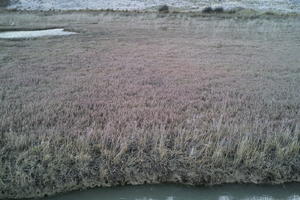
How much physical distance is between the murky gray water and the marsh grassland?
117 mm

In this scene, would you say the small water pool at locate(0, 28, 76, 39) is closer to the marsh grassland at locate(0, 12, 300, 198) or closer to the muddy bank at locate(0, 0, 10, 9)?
the marsh grassland at locate(0, 12, 300, 198)

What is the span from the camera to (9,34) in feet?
46.3

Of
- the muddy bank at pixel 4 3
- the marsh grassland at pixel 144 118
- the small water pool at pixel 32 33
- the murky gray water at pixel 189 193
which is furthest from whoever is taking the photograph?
the muddy bank at pixel 4 3

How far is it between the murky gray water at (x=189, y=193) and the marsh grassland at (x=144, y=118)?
0.12m

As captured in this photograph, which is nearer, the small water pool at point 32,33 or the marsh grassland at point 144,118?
the marsh grassland at point 144,118

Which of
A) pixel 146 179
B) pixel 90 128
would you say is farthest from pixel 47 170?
pixel 146 179

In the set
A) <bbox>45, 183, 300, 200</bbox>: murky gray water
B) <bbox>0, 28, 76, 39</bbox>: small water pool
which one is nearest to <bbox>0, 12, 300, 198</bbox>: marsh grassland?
<bbox>45, 183, 300, 200</bbox>: murky gray water

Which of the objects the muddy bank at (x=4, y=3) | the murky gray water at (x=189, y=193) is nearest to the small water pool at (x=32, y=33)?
the murky gray water at (x=189, y=193)

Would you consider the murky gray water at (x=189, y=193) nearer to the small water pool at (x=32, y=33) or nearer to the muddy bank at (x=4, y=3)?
the small water pool at (x=32, y=33)

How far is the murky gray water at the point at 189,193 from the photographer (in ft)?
12.2

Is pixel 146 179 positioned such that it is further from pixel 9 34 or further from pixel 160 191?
pixel 9 34

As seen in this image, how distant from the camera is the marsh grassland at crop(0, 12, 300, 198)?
391 centimetres

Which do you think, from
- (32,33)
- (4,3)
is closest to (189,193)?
(32,33)

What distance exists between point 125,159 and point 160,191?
2.52 ft
